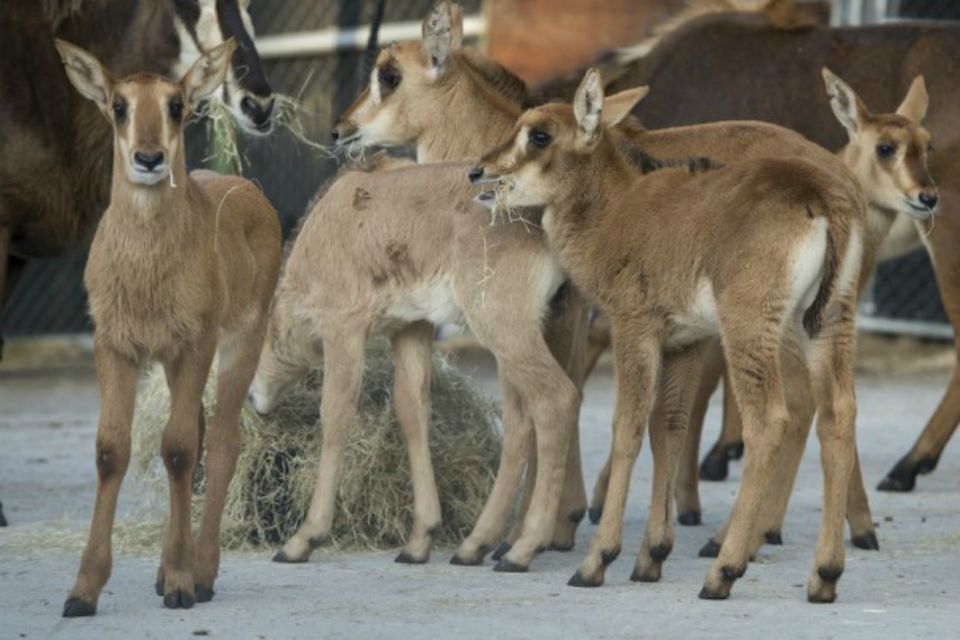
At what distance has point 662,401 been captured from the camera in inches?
280

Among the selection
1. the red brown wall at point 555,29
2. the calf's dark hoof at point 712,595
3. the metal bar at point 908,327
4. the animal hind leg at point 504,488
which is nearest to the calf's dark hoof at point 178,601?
the animal hind leg at point 504,488

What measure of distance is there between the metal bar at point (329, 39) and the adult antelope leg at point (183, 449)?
7.71 meters

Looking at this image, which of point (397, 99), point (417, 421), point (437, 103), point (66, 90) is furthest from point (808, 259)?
point (66, 90)

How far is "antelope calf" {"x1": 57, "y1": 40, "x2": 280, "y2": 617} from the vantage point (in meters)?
6.27

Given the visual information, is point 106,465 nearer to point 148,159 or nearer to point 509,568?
point 148,159

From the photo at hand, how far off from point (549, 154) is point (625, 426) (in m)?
1.05

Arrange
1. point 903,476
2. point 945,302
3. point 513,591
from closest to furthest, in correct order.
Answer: point 513,591, point 903,476, point 945,302

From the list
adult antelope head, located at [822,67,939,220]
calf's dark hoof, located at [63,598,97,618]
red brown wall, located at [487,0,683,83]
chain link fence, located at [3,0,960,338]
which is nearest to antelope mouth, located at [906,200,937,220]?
adult antelope head, located at [822,67,939,220]

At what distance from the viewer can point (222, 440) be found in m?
6.73

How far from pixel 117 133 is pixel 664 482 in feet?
7.16


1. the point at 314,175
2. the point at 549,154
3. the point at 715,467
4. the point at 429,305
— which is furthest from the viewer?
the point at 314,175

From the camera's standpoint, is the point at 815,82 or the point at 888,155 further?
the point at 815,82

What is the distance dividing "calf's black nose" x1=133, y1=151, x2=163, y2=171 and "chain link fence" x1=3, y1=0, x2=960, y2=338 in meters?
8.37

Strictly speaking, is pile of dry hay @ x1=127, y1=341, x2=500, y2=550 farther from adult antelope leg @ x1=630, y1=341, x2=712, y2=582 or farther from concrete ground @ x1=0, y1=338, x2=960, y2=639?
adult antelope leg @ x1=630, y1=341, x2=712, y2=582
